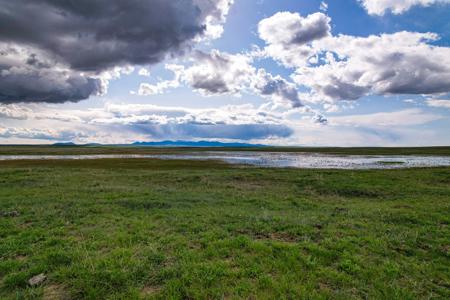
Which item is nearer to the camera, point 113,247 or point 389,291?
point 389,291

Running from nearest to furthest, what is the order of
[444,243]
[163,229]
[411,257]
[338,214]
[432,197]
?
1. [411,257]
2. [444,243]
3. [163,229]
4. [338,214]
5. [432,197]

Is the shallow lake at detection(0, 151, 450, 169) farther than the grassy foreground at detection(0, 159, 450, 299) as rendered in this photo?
Yes

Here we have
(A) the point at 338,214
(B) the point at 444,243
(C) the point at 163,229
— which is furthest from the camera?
(A) the point at 338,214

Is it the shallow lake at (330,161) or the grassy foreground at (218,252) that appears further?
the shallow lake at (330,161)

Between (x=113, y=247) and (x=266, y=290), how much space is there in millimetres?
5051

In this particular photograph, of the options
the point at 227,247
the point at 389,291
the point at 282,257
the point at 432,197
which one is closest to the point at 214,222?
the point at 227,247

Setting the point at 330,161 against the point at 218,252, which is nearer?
the point at 218,252

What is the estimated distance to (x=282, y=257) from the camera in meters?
6.86

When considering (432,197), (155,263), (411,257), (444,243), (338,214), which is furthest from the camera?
(432,197)

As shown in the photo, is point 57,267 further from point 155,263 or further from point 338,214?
point 338,214

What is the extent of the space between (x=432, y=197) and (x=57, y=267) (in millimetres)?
22351

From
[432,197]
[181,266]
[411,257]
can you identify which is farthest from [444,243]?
[432,197]

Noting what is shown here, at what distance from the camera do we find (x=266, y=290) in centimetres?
537

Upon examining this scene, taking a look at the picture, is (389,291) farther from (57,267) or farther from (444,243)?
(57,267)
